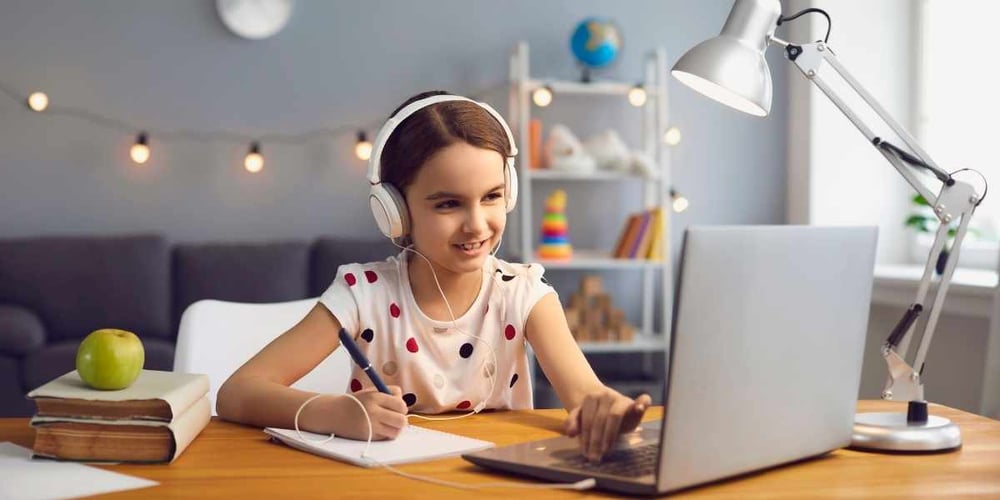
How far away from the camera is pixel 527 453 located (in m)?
1.13

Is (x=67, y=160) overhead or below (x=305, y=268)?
overhead

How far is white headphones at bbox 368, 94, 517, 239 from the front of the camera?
1560mm

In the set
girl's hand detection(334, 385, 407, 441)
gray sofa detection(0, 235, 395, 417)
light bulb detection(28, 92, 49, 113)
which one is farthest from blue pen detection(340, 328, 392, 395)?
light bulb detection(28, 92, 49, 113)

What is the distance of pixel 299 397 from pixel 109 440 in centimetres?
23

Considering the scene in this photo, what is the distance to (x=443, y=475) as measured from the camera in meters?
1.09

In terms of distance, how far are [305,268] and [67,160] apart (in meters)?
1.02

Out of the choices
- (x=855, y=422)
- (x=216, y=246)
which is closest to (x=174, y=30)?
(x=216, y=246)

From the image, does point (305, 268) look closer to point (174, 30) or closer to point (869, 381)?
point (174, 30)

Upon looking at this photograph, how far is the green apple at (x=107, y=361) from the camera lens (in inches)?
48.3

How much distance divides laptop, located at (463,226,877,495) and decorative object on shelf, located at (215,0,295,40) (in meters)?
3.58

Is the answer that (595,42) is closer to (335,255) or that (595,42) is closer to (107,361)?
(335,255)

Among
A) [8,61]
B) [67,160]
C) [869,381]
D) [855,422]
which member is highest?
[8,61]

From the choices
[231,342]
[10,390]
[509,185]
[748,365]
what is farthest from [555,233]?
[748,365]

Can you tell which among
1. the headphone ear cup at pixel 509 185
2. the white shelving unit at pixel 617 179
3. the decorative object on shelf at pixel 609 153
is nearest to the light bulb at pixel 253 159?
the white shelving unit at pixel 617 179
